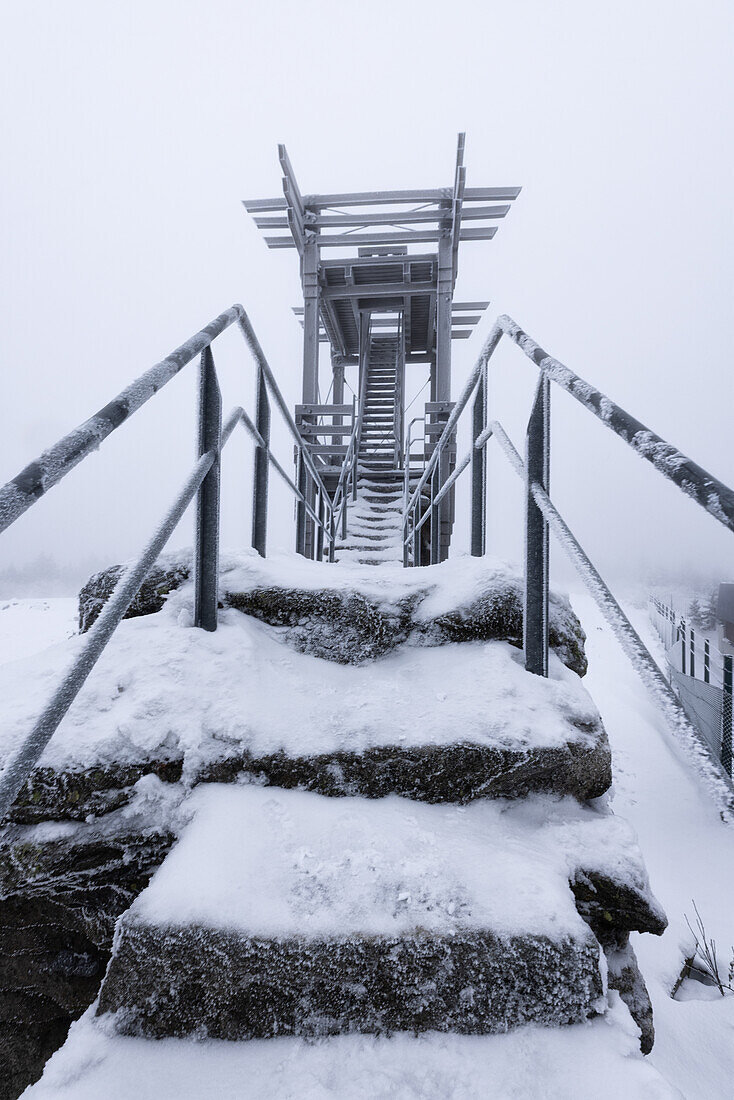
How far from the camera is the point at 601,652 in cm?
1816

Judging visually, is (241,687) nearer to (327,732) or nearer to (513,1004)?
(327,732)

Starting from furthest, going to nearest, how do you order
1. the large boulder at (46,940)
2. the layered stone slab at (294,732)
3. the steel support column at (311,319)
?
1. the steel support column at (311,319)
2. the layered stone slab at (294,732)
3. the large boulder at (46,940)

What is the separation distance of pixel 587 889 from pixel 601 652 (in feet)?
61.5

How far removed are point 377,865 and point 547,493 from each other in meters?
1.17

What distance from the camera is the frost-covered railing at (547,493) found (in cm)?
87

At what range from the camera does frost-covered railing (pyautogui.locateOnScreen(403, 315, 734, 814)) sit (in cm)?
87

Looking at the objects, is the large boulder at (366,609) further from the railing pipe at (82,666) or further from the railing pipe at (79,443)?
the railing pipe at (79,443)

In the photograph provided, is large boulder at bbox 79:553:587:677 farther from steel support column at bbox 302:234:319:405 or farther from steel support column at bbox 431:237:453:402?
steel support column at bbox 431:237:453:402

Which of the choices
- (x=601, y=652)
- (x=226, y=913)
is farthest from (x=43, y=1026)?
(x=601, y=652)

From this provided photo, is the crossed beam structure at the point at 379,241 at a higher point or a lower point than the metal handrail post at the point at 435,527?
higher

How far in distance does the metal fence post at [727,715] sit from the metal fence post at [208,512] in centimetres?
624

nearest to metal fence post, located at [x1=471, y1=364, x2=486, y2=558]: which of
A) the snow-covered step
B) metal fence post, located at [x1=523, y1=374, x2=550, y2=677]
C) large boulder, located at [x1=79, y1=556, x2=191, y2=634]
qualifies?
metal fence post, located at [x1=523, y1=374, x2=550, y2=677]

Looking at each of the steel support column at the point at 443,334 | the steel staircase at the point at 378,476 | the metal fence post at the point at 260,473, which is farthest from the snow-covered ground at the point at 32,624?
the metal fence post at the point at 260,473

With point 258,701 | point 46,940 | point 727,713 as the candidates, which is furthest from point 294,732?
point 727,713
